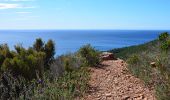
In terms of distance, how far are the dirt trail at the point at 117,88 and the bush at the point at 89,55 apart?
218 centimetres

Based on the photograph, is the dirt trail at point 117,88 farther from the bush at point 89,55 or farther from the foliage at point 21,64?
the bush at point 89,55

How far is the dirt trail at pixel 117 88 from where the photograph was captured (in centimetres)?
635

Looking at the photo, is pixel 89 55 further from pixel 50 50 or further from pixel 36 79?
pixel 36 79

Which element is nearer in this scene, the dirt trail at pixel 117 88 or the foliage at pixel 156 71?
the foliage at pixel 156 71

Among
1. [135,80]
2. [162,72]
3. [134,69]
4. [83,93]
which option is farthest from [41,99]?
[134,69]

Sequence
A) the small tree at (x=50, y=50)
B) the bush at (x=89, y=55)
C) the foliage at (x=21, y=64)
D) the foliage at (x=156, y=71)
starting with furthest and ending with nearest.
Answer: the small tree at (x=50, y=50)
the bush at (x=89, y=55)
the foliage at (x=21, y=64)
the foliage at (x=156, y=71)

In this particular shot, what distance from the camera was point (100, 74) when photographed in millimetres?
9500

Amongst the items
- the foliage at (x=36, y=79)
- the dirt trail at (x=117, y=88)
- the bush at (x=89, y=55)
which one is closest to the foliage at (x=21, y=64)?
the foliage at (x=36, y=79)

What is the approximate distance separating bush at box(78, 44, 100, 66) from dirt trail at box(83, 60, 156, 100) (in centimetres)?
218

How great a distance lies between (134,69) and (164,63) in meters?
1.55

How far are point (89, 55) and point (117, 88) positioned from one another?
4938 mm

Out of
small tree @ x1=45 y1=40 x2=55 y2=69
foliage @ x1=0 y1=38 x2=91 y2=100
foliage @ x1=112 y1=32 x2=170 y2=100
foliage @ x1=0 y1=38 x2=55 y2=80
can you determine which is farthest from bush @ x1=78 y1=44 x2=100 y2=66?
foliage @ x1=0 y1=38 x2=55 y2=80

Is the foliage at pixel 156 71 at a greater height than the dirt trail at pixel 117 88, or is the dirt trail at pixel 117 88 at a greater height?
the foliage at pixel 156 71

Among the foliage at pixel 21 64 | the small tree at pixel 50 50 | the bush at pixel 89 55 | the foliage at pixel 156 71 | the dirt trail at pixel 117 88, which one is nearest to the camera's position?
the foliage at pixel 156 71
